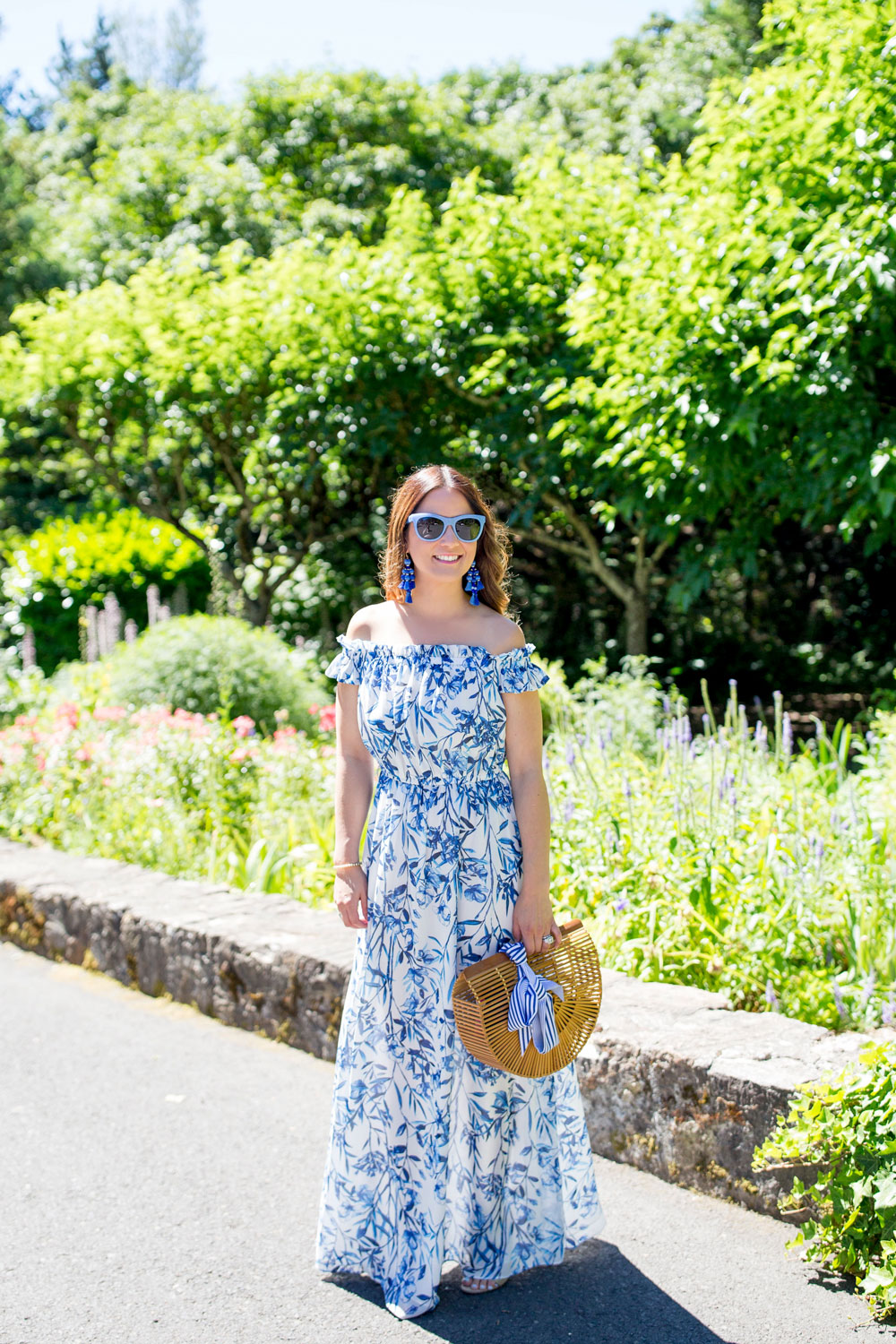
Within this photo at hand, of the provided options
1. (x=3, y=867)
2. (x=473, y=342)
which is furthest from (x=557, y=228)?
(x=3, y=867)

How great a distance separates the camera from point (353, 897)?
2518mm

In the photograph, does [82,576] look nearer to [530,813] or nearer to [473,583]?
[473,583]

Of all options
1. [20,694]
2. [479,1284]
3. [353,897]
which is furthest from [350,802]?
[20,694]

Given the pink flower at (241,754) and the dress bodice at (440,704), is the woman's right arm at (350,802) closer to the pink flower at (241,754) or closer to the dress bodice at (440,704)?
the dress bodice at (440,704)

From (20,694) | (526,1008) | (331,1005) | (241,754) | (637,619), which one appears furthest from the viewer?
(637,619)

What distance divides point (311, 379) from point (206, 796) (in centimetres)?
472

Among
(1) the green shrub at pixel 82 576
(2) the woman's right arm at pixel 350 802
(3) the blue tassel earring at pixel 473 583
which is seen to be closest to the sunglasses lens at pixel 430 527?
(3) the blue tassel earring at pixel 473 583

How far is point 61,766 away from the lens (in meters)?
6.00

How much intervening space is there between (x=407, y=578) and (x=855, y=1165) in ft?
5.05

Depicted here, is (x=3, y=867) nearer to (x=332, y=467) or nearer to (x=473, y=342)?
(x=473, y=342)

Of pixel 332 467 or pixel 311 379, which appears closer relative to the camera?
pixel 311 379

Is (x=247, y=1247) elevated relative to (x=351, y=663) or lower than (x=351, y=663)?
lower

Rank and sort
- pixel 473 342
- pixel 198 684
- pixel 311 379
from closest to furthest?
pixel 198 684, pixel 473 342, pixel 311 379

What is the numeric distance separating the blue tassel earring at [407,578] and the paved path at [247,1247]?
1.52 meters
